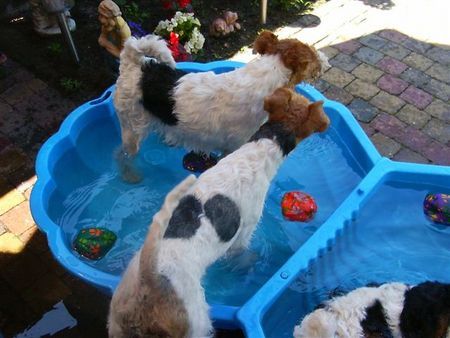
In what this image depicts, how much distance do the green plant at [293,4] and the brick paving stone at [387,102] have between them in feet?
6.94

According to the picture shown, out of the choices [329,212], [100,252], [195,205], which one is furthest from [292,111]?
[100,252]

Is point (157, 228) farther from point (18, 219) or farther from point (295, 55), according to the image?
point (18, 219)

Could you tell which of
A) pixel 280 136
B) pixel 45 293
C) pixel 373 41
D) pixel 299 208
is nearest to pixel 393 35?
pixel 373 41

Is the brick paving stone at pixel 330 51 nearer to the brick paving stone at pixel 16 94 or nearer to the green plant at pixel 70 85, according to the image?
the green plant at pixel 70 85

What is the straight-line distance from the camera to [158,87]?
383 centimetres

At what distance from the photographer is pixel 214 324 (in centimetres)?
339

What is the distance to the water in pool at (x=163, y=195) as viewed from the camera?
3963 millimetres

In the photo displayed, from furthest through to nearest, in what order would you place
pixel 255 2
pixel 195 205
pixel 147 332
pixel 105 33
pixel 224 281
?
pixel 255 2 → pixel 105 33 → pixel 224 281 → pixel 195 205 → pixel 147 332

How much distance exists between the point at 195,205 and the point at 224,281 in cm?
120

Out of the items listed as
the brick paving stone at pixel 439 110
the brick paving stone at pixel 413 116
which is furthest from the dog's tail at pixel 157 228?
the brick paving stone at pixel 439 110

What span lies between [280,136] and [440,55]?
3808mm

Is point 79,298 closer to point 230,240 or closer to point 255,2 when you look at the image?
point 230,240

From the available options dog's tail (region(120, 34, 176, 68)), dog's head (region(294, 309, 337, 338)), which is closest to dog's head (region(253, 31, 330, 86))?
dog's tail (region(120, 34, 176, 68))

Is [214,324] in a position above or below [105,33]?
below
